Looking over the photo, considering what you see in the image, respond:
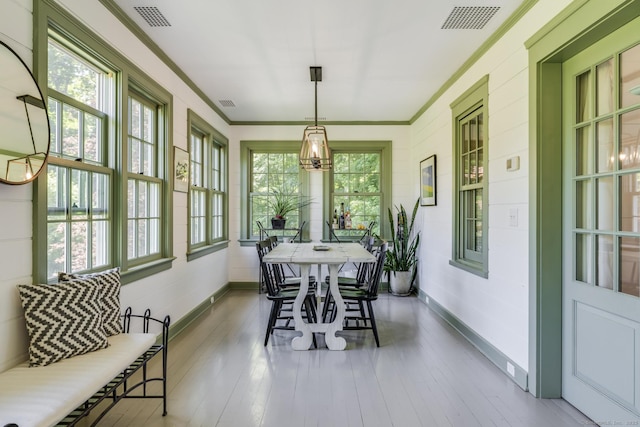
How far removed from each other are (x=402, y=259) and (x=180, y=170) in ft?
11.0

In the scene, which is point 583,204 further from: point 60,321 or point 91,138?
point 91,138

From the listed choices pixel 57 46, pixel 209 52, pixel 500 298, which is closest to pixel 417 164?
pixel 500 298

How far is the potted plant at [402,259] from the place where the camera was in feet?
18.0

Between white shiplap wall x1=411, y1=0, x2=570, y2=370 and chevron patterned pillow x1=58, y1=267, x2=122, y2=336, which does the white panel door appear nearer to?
white shiplap wall x1=411, y1=0, x2=570, y2=370

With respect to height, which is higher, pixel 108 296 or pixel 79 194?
pixel 79 194

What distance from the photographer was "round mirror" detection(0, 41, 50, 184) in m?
1.74

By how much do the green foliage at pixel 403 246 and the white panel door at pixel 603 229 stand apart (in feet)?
10.1

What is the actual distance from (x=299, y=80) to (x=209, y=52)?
106 centimetres

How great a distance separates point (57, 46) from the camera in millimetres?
2281

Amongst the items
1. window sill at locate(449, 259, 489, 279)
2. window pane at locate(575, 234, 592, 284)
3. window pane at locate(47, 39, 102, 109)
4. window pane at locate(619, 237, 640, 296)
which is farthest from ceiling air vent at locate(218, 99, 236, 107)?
window pane at locate(619, 237, 640, 296)

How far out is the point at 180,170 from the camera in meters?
3.94

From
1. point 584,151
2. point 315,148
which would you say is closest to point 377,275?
point 315,148

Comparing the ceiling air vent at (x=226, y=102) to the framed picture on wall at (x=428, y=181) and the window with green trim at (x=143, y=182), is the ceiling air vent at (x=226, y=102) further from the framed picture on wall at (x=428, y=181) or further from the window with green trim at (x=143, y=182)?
the framed picture on wall at (x=428, y=181)

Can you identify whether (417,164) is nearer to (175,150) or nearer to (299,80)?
(299,80)
